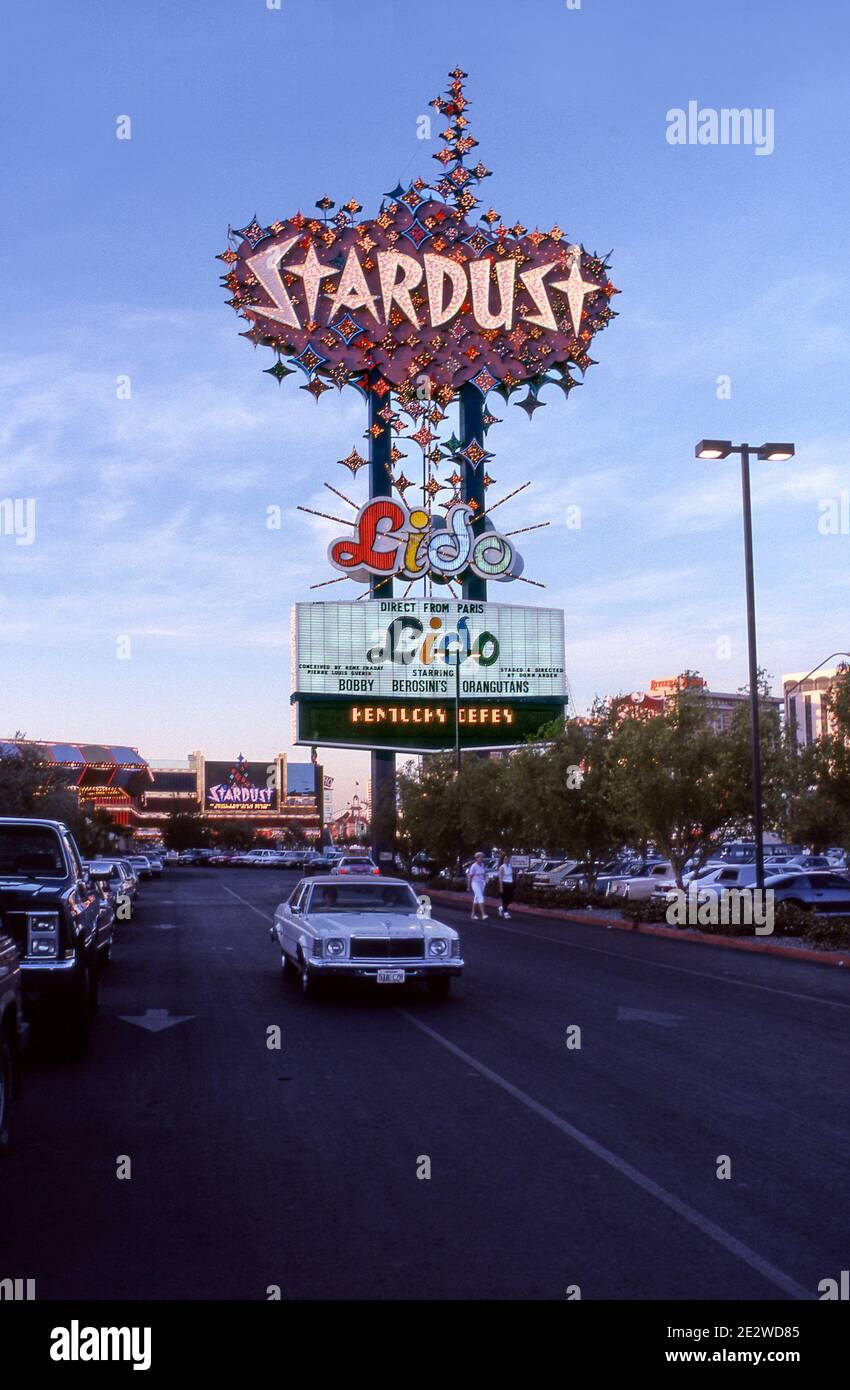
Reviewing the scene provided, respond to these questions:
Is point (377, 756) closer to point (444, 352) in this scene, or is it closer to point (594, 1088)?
point (444, 352)

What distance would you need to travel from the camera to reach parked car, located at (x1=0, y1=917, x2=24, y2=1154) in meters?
7.74

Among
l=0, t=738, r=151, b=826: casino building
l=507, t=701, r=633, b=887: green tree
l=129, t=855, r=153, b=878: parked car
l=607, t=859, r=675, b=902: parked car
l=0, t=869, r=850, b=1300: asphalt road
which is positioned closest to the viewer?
l=0, t=869, r=850, b=1300: asphalt road

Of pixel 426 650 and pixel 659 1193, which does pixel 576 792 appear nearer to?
pixel 426 650

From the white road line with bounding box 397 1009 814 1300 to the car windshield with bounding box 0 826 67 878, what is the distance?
14.0 feet

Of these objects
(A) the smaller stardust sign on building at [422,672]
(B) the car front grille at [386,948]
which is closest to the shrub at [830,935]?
(B) the car front grille at [386,948]

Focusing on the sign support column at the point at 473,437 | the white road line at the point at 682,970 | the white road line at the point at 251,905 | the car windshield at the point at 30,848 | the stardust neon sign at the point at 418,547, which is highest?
the sign support column at the point at 473,437

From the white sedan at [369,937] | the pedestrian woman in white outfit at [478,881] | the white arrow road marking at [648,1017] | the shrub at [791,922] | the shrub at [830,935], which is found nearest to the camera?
the white arrow road marking at [648,1017]

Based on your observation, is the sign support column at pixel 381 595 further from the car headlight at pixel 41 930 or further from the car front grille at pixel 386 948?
the car headlight at pixel 41 930

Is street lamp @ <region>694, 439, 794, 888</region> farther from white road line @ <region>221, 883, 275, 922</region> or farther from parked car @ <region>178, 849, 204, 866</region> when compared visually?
parked car @ <region>178, 849, 204, 866</region>

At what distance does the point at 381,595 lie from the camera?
60.8m

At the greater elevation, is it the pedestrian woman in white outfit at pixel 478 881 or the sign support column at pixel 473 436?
the sign support column at pixel 473 436

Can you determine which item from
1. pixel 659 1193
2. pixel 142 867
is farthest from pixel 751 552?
pixel 142 867

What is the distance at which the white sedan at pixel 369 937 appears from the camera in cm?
1441

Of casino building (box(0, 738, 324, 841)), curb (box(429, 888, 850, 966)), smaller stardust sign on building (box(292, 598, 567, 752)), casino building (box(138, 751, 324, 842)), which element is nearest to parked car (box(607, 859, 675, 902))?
curb (box(429, 888, 850, 966))
